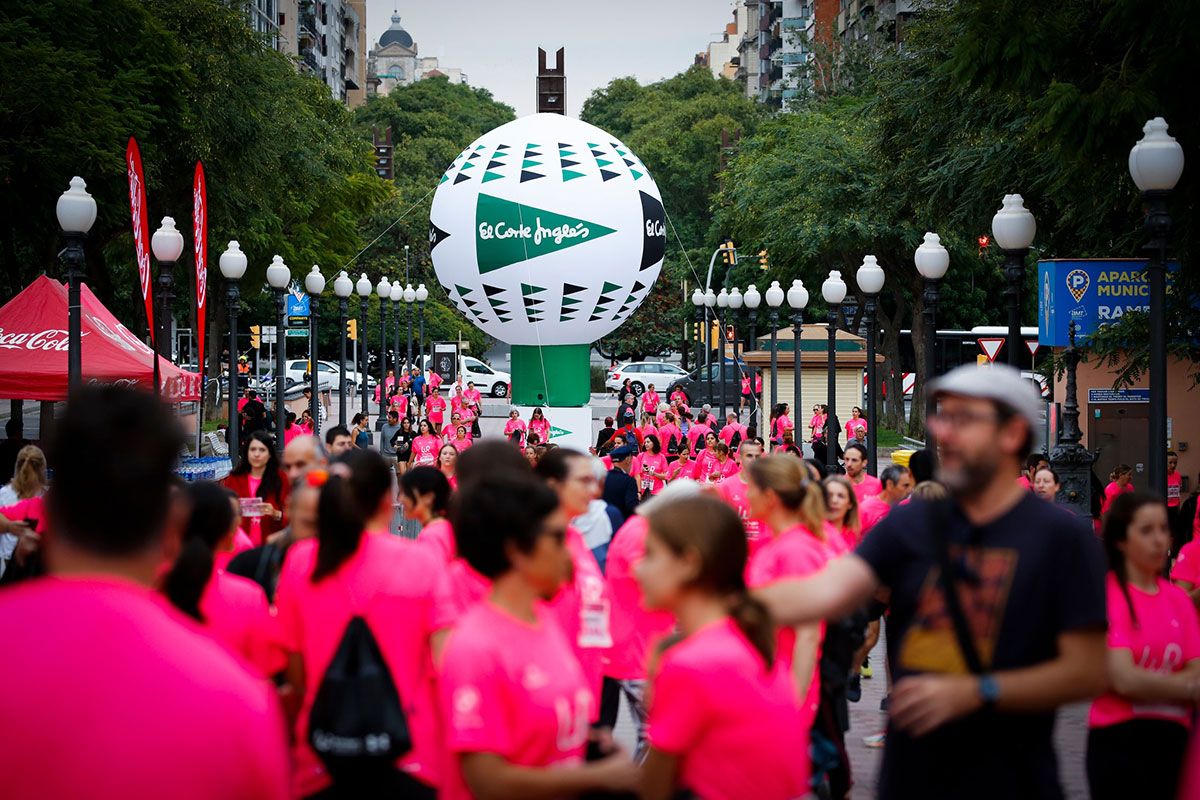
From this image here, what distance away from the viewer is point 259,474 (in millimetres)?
10672

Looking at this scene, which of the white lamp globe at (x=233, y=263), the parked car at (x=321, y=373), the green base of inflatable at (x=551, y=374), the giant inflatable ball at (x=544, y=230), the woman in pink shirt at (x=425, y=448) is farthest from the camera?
the parked car at (x=321, y=373)

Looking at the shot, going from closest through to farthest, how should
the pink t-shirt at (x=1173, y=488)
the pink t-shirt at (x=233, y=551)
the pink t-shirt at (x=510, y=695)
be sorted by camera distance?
1. the pink t-shirt at (x=510, y=695)
2. the pink t-shirt at (x=233, y=551)
3. the pink t-shirt at (x=1173, y=488)

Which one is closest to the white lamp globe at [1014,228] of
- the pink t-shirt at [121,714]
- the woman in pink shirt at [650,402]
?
the pink t-shirt at [121,714]

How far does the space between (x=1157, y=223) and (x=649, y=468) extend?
1059cm

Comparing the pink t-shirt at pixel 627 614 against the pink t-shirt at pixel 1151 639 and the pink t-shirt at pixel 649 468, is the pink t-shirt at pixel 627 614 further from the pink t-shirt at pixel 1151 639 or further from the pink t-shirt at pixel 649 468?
the pink t-shirt at pixel 649 468

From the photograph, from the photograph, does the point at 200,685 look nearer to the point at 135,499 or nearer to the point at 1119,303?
the point at 135,499

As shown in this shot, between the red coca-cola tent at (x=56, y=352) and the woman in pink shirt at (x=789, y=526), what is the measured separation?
1208cm

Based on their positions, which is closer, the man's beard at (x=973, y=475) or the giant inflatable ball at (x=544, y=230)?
the man's beard at (x=973, y=475)

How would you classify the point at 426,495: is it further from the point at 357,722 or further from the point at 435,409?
the point at 435,409

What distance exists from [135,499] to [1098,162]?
13.8m

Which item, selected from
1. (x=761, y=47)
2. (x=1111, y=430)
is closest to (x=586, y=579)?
(x=1111, y=430)

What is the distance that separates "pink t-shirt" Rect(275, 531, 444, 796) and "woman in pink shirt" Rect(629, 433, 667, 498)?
1507cm

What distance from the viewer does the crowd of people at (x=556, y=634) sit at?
7.86 feet

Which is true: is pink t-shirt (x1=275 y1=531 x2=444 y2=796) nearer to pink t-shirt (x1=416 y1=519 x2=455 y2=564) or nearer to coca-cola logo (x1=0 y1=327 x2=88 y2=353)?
pink t-shirt (x1=416 y1=519 x2=455 y2=564)
